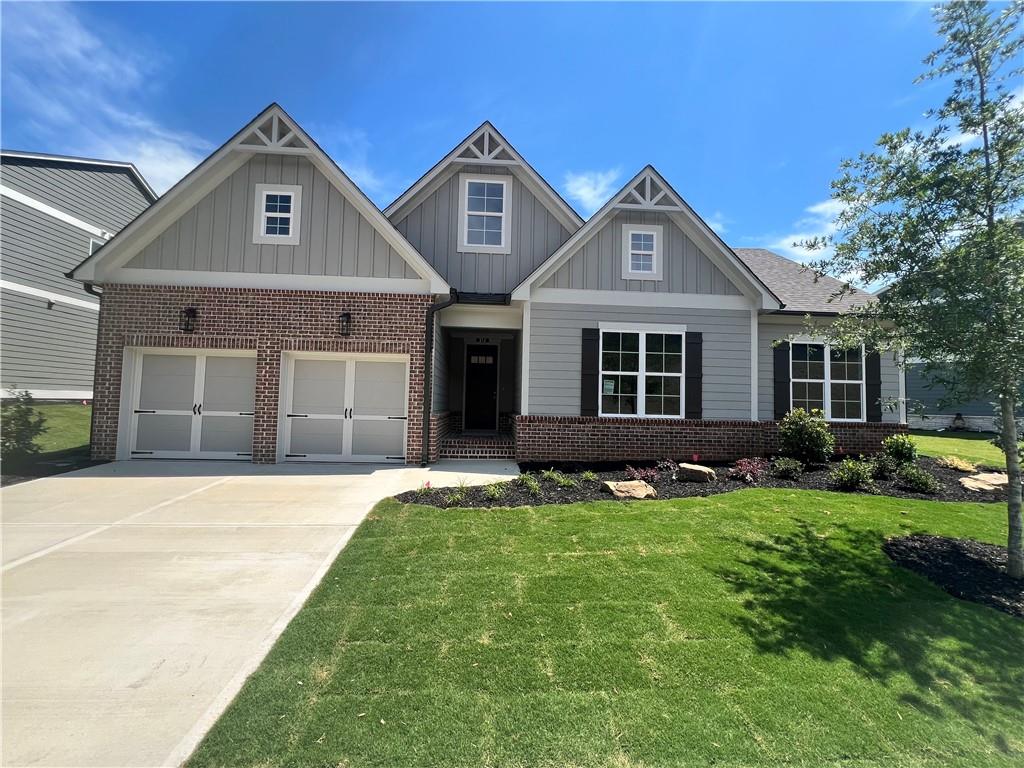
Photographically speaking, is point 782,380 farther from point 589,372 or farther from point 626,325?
point 589,372

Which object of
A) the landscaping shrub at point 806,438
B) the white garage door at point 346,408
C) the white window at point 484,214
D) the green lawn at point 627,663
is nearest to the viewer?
the green lawn at point 627,663

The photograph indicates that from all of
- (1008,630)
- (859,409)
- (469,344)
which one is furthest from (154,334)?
(859,409)

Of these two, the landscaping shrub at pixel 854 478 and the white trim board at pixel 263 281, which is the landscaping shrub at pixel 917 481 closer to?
the landscaping shrub at pixel 854 478

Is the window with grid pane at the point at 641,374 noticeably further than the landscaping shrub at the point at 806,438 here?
Yes

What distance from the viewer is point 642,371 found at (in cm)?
1049

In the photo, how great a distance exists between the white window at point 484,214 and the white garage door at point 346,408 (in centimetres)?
364

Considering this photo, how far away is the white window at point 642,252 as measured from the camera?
34.7 feet

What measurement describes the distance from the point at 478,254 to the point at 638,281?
3.91 metres

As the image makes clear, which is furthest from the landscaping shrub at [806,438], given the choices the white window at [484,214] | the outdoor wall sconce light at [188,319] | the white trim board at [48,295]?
the white trim board at [48,295]

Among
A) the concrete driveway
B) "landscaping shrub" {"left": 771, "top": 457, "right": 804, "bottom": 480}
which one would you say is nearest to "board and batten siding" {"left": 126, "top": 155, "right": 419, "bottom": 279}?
the concrete driveway

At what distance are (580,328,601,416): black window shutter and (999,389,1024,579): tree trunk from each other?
20.7 feet

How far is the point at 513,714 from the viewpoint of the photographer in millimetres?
2711

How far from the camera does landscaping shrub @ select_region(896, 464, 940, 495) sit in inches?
307

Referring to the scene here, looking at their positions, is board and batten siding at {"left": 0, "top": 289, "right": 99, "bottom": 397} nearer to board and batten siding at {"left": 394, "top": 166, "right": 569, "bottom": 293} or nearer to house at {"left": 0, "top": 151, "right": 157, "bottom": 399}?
house at {"left": 0, "top": 151, "right": 157, "bottom": 399}
